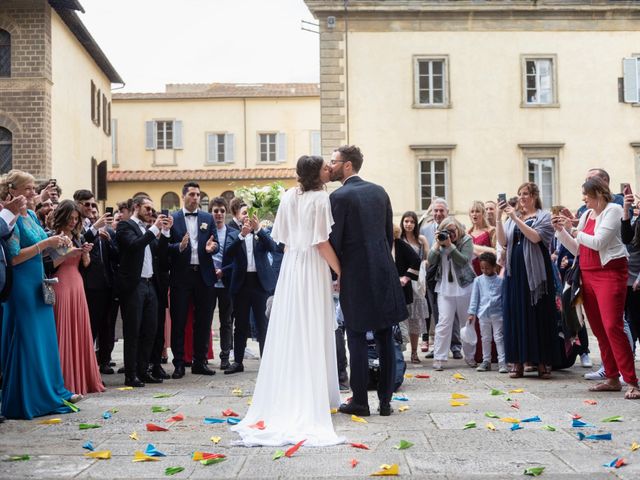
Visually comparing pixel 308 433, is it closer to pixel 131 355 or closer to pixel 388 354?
pixel 388 354

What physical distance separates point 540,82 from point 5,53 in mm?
18208

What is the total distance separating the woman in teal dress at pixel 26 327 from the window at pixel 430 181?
80.2 feet

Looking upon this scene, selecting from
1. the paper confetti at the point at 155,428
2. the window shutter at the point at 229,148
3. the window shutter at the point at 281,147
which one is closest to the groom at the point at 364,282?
the paper confetti at the point at 155,428

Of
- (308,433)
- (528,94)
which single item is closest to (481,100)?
(528,94)

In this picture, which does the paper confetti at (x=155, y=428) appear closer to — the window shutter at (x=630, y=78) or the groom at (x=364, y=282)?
the groom at (x=364, y=282)

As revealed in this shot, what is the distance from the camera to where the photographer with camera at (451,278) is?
11.5 metres

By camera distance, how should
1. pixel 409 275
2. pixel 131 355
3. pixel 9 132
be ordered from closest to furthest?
pixel 131 355, pixel 409 275, pixel 9 132

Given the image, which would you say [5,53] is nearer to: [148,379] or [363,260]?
[148,379]

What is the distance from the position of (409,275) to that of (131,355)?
3.24 m

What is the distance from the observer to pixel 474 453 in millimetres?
6008

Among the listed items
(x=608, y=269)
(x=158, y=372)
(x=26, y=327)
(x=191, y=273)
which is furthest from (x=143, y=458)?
(x=191, y=273)

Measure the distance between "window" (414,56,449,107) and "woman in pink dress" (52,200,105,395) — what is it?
23.6 metres

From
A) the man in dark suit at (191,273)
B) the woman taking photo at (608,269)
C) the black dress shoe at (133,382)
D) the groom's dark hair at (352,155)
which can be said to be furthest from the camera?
the man in dark suit at (191,273)

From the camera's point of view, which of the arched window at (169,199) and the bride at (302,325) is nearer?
the bride at (302,325)
